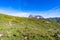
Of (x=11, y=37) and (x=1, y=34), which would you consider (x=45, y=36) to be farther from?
(x=1, y=34)

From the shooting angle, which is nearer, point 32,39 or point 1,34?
point 32,39

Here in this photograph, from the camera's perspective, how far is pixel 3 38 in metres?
17.8

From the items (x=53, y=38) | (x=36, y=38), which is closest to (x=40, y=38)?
(x=36, y=38)

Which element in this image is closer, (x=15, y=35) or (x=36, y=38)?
(x=36, y=38)

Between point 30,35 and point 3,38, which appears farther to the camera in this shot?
point 30,35

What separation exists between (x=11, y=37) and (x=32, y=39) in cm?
278

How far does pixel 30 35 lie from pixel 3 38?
3586 mm

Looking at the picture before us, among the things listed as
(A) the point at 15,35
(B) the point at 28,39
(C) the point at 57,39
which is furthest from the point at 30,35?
(C) the point at 57,39

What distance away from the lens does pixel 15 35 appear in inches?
766

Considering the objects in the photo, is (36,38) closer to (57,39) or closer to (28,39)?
(28,39)

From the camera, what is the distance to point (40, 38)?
18.3 meters

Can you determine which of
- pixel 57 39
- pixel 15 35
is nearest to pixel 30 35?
pixel 15 35

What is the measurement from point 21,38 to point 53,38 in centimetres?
416

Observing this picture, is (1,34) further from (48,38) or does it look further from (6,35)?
(48,38)
